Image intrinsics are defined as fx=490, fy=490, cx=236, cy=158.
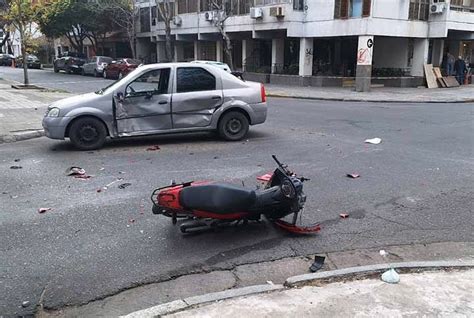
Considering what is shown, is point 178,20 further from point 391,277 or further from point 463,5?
point 391,277

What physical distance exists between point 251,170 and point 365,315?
4595 millimetres

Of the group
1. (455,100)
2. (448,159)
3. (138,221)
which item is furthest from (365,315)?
(455,100)

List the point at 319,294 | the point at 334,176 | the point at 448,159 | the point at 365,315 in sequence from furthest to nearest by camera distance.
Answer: the point at 448,159 < the point at 334,176 < the point at 319,294 < the point at 365,315

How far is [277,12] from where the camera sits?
97.6ft

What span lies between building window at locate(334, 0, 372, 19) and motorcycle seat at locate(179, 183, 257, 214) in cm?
2407

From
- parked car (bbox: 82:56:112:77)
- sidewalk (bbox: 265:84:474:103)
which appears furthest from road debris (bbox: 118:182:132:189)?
parked car (bbox: 82:56:112:77)

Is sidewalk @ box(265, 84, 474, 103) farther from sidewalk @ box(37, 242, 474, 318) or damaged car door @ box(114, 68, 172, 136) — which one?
sidewalk @ box(37, 242, 474, 318)

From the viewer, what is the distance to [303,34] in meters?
29.5

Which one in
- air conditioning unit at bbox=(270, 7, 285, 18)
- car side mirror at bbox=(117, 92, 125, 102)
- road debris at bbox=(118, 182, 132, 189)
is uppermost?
air conditioning unit at bbox=(270, 7, 285, 18)

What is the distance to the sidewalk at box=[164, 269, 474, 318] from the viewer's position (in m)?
3.68

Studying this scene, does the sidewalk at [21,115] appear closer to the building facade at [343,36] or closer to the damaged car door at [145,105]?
the damaged car door at [145,105]

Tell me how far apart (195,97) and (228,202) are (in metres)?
5.58

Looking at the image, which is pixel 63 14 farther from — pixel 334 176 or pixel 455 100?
pixel 334 176

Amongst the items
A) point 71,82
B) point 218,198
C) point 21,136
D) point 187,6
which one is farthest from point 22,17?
point 218,198
